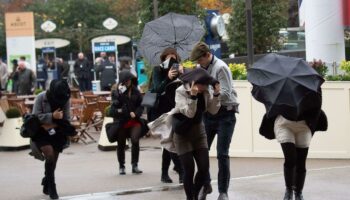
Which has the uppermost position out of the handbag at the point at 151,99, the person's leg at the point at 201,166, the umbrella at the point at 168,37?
the umbrella at the point at 168,37

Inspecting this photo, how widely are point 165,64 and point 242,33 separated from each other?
689 inches

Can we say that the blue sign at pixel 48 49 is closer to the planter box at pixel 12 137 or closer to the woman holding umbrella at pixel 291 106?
the planter box at pixel 12 137

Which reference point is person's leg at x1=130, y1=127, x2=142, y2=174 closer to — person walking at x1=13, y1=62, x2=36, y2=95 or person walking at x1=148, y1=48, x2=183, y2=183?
person walking at x1=148, y1=48, x2=183, y2=183

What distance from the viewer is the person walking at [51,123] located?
1003cm

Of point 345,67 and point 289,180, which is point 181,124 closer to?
point 289,180

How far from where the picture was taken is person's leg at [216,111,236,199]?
8969mm

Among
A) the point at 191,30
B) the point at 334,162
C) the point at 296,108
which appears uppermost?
the point at 191,30

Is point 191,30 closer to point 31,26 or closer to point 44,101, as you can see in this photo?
point 44,101

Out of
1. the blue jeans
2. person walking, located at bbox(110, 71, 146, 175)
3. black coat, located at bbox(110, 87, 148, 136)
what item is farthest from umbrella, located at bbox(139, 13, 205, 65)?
the blue jeans

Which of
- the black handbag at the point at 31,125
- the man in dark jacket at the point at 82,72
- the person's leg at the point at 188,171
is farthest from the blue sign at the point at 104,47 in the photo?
the person's leg at the point at 188,171

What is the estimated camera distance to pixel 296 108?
8312mm

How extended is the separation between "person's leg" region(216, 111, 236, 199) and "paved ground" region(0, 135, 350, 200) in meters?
0.56

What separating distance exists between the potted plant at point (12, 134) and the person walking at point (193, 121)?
8518 mm

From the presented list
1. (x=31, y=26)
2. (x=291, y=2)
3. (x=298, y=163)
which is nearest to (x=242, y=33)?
(x=291, y=2)
